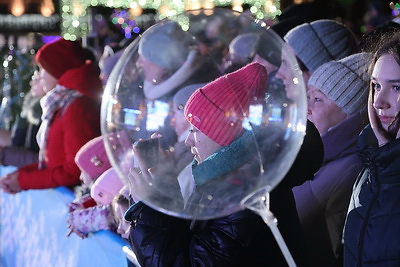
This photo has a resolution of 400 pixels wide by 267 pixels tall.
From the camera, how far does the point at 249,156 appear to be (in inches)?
63.7

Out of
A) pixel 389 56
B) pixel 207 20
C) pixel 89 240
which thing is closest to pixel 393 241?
pixel 389 56

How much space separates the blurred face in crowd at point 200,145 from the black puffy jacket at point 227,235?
0.90 feet

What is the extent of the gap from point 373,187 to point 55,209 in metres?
2.53

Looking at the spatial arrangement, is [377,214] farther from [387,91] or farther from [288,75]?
[288,75]

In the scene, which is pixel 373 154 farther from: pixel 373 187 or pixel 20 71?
pixel 20 71

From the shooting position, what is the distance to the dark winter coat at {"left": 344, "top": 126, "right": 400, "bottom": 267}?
1882 mm

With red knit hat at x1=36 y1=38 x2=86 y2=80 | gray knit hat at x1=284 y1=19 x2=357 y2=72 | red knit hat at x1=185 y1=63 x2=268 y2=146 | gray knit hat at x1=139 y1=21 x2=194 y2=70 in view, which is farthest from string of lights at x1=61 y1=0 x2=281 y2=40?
red knit hat at x1=185 y1=63 x2=268 y2=146

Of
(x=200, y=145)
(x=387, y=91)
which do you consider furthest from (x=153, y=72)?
(x=387, y=91)

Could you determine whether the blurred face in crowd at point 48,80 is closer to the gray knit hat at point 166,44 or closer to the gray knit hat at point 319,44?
the gray knit hat at point 319,44

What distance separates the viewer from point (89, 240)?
3.21m

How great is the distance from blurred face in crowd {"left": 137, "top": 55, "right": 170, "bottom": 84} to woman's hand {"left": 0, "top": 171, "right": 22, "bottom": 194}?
8.17ft

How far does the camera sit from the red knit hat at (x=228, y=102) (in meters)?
1.64

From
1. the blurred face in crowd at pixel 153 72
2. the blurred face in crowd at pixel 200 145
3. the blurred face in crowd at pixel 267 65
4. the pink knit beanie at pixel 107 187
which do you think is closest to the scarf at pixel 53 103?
the pink knit beanie at pixel 107 187

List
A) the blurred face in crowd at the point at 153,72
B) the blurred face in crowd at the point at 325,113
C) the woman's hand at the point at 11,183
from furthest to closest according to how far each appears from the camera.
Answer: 1. the woman's hand at the point at 11,183
2. the blurred face in crowd at the point at 325,113
3. the blurred face in crowd at the point at 153,72
